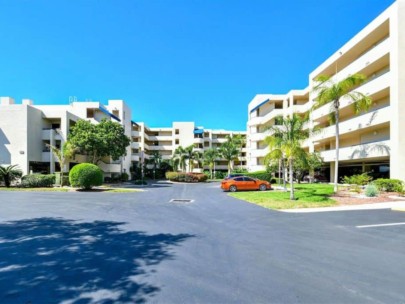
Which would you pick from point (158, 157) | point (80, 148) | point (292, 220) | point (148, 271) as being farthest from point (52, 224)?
point (158, 157)

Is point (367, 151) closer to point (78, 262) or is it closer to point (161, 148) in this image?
point (78, 262)

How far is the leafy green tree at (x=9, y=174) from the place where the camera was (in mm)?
27978

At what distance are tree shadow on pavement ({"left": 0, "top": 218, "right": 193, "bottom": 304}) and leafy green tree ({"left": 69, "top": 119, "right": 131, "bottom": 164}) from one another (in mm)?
23830

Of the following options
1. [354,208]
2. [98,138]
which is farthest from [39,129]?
[354,208]

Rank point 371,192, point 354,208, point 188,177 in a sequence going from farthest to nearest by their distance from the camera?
point 188,177
point 371,192
point 354,208

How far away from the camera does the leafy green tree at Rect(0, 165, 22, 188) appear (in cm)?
2798

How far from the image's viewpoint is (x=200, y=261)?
5.95 m

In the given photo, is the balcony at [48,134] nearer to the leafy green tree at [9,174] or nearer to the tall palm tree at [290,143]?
the leafy green tree at [9,174]

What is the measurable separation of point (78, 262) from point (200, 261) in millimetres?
2803

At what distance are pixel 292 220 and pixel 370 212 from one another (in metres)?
4.91

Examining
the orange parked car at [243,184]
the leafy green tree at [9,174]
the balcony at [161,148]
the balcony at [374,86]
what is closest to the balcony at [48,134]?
the leafy green tree at [9,174]

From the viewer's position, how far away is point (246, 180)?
26.1 meters

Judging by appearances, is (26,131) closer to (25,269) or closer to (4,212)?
(4,212)

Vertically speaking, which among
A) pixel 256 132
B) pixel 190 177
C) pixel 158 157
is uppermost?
pixel 256 132
